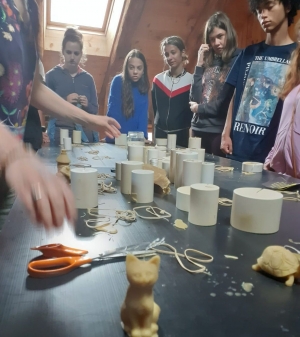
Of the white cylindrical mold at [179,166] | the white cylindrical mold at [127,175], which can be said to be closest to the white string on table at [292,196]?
the white cylindrical mold at [179,166]

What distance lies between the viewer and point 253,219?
2.27 ft

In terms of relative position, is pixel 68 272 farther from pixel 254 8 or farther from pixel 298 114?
pixel 254 8

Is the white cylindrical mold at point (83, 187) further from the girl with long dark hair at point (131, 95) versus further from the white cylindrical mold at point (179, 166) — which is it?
the girl with long dark hair at point (131, 95)

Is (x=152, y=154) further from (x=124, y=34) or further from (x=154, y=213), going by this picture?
(x=124, y=34)

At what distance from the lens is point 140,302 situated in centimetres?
37

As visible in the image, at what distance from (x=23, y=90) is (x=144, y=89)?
1.90 m

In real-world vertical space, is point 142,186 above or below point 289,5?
below

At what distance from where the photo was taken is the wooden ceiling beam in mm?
3084

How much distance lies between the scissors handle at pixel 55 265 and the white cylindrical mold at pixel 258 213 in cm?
34

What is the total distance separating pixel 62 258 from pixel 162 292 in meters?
0.17

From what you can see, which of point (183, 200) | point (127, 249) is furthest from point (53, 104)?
point (127, 249)

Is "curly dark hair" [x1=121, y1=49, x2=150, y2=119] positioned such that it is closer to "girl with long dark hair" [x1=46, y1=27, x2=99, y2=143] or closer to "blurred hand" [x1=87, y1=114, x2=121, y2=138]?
"girl with long dark hair" [x1=46, y1=27, x2=99, y2=143]

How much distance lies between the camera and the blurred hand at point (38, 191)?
375 mm

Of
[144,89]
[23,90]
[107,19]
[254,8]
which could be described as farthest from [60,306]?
[107,19]
